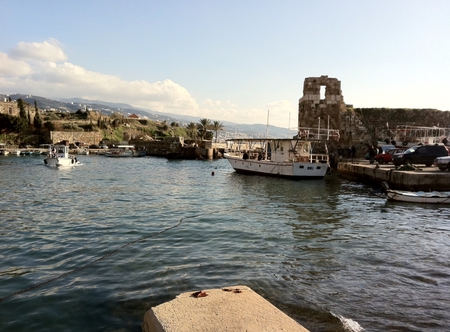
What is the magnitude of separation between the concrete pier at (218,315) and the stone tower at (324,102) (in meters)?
40.9

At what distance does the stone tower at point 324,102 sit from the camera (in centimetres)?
4375

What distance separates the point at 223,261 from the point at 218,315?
402 centimetres

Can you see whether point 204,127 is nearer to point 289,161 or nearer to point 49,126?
point 49,126

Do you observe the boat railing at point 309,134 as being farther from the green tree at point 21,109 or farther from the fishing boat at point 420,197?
the green tree at point 21,109

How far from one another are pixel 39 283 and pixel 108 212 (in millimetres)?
7488

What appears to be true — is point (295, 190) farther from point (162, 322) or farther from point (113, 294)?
point (162, 322)

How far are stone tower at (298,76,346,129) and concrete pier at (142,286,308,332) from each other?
134 ft

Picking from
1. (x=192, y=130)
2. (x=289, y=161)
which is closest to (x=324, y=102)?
(x=289, y=161)

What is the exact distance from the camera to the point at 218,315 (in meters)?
4.38

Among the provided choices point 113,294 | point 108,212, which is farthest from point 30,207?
point 113,294

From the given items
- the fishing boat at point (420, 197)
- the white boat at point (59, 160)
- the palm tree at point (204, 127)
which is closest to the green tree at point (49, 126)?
the palm tree at point (204, 127)

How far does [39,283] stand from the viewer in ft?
23.0

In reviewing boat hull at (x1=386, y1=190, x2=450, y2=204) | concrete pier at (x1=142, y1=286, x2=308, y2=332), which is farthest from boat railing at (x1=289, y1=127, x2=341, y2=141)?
concrete pier at (x1=142, y1=286, x2=308, y2=332)

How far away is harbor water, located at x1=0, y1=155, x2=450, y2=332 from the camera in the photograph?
5809 mm
